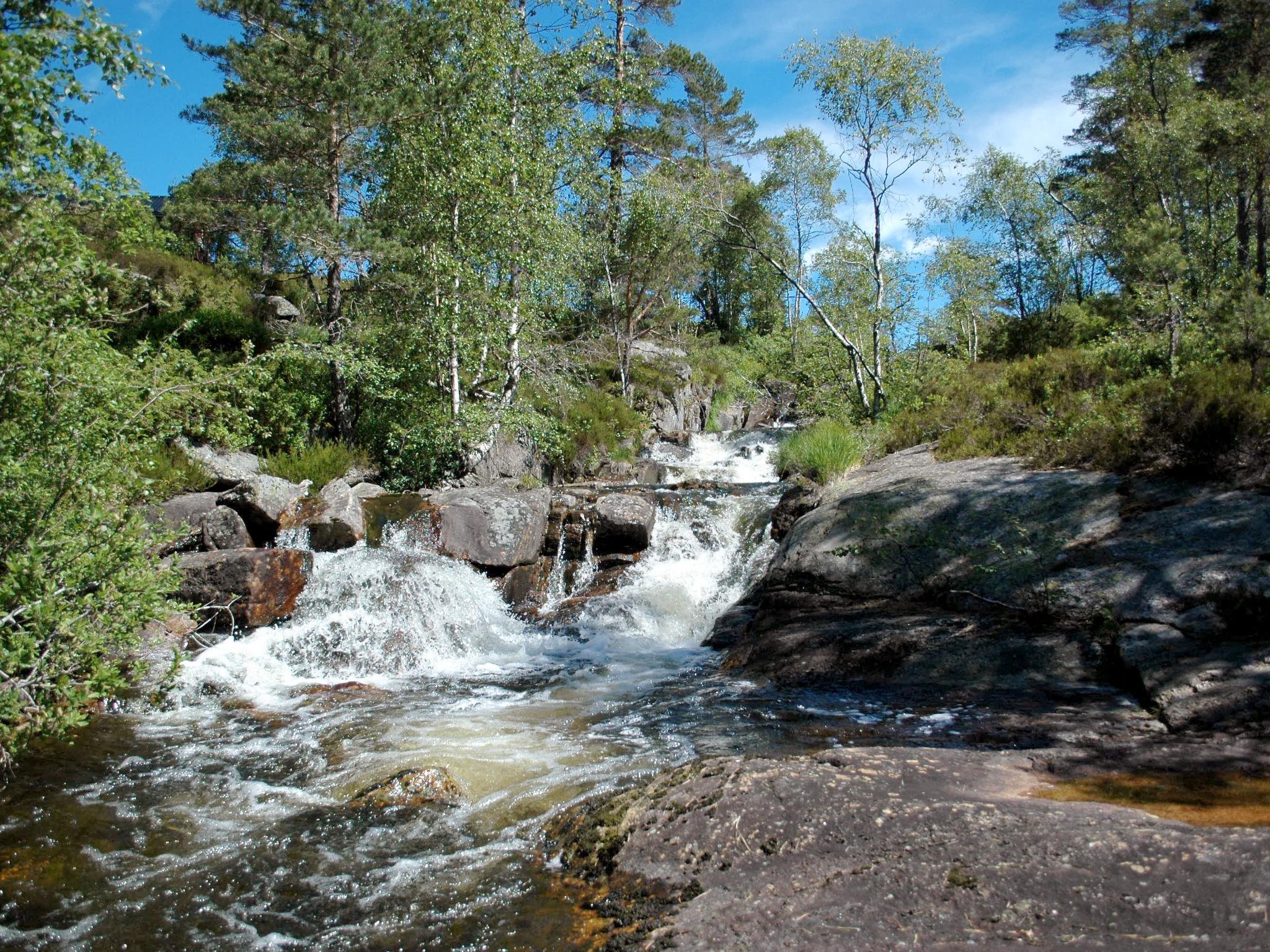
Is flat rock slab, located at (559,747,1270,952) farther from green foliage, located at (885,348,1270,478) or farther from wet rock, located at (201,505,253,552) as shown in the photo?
wet rock, located at (201,505,253,552)

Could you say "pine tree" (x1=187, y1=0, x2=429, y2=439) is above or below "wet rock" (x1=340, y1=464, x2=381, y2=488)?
above

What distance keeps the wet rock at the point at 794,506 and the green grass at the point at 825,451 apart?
0.39 m

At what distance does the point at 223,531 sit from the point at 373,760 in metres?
7.16

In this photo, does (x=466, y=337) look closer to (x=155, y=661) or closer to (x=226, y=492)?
(x=226, y=492)

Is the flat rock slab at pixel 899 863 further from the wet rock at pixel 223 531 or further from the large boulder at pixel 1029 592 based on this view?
the wet rock at pixel 223 531

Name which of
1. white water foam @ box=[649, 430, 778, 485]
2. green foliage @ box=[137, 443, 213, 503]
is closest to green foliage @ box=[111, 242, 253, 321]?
green foliage @ box=[137, 443, 213, 503]

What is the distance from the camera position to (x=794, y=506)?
12281mm

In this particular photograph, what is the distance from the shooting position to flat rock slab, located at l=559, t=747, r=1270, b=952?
2.42 metres

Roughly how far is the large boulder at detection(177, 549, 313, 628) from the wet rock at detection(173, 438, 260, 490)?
9.48 ft

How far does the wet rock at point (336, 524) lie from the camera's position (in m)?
12.0

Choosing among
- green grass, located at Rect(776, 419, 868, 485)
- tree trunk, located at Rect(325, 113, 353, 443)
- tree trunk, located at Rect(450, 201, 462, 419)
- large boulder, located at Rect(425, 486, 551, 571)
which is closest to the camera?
large boulder, located at Rect(425, 486, 551, 571)

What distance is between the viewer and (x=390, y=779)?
17.3ft

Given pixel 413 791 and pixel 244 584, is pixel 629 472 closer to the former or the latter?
pixel 244 584

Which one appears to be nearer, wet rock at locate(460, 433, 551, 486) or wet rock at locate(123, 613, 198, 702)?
wet rock at locate(123, 613, 198, 702)
